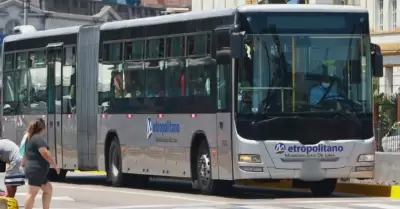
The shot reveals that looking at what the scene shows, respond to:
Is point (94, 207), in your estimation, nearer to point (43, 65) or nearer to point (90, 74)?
point (90, 74)

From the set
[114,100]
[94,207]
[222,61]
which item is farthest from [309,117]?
[114,100]

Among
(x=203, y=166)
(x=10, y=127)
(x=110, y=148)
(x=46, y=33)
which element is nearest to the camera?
(x=203, y=166)

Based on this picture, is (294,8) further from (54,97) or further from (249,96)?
(54,97)

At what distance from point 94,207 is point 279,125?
3.32m

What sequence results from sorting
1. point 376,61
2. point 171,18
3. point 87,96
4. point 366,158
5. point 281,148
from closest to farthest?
1. point 281,148
2. point 366,158
3. point 376,61
4. point 171,18
5. point 87,96

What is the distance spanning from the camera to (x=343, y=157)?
22594mm

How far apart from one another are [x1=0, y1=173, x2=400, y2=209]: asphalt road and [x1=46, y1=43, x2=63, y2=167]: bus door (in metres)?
2.33

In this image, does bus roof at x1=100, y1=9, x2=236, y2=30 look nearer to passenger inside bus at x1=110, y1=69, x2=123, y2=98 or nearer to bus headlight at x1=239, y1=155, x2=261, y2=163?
passenger inside bus at x1=110, y1=69, x2=123, y2=98

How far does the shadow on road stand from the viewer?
24484 mm

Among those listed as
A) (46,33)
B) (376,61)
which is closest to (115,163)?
(46,33)

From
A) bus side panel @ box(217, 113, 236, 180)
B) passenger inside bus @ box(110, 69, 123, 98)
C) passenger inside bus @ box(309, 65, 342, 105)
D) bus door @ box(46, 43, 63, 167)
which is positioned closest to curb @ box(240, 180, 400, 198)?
bus side panel @ box(217, 113, 236, 180)

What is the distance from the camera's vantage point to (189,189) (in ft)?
88.7

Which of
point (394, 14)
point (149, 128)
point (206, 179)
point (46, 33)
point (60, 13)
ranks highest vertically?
point (60, 13)

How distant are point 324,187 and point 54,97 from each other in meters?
8.34
